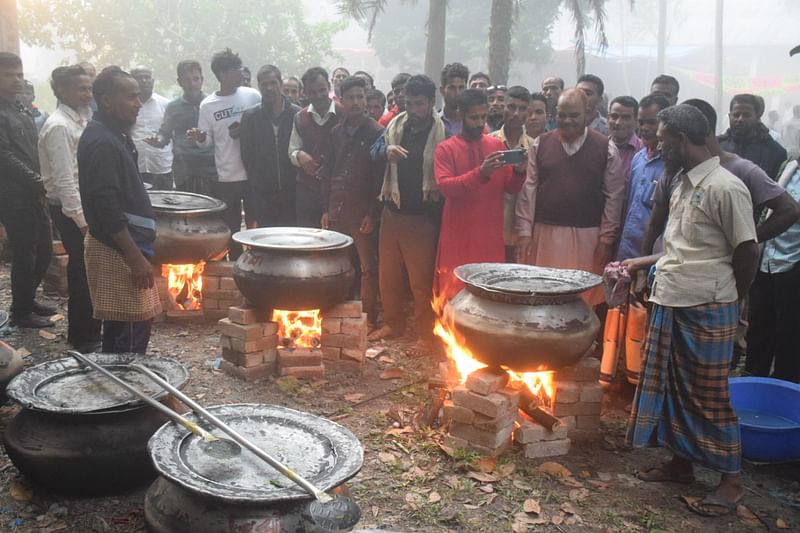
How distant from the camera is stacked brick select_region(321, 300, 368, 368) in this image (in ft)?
18.2

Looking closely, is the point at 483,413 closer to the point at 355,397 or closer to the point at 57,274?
the point at 355,397

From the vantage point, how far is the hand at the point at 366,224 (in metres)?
6.46

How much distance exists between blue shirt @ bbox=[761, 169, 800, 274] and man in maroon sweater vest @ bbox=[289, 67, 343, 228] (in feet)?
13.4

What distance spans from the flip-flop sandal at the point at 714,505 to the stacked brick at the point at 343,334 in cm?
279

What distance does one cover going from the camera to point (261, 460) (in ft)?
9.72

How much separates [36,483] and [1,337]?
2959 millimetres

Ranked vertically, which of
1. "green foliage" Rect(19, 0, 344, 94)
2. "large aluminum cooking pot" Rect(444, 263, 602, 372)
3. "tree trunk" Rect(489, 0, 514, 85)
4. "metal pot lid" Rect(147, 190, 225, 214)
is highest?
"green foliage" Rect(19, 0, 344, 94)

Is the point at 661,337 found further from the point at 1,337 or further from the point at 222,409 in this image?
the point at 1,337

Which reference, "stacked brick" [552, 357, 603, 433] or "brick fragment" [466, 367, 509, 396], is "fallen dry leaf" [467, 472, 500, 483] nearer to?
"brick fragment" [466, 367, 509, 396]

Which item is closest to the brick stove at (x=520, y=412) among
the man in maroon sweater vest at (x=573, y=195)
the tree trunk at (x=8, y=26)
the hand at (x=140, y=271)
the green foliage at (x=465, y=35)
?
the man in maroon sweater vest at (x=573, y=195)

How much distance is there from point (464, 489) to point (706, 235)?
1976 mm

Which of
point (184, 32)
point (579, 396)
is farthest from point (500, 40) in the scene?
point (184, 32)

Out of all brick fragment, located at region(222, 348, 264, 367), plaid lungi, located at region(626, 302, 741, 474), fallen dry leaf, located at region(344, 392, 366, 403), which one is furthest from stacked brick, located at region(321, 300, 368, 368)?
plaid lungi, located at region(626, 302, 741, 474)

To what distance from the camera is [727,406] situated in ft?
12.2
